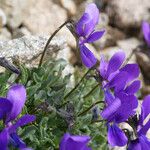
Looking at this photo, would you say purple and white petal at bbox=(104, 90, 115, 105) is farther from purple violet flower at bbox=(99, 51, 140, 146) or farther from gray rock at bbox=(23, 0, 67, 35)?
gray rock at bbox=(23, 0, 67, 35)

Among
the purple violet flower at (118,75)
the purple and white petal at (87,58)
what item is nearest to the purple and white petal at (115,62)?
the purple violet flower at (118,75)

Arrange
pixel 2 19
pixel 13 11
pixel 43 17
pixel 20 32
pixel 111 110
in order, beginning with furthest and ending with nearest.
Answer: pixel 43 17 → pixel 13 11 → pixel 2 19 → pixel 20 32 → pixel 111 110

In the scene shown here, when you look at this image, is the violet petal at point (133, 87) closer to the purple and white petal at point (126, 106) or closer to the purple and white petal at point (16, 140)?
the purple and white petal at point (126, 106)

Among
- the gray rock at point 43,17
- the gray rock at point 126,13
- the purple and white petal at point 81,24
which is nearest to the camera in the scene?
the purple and white petal at point 81,24

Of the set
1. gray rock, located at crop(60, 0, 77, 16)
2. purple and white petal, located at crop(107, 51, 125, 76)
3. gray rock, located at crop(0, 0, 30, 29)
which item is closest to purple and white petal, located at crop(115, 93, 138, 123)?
purple and white petal, located at crop(107, 51, 125, 76)

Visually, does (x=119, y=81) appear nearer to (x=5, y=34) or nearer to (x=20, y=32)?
(x=20, y=32)

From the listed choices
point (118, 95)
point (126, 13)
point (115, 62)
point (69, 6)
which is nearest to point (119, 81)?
point (115, 62)
